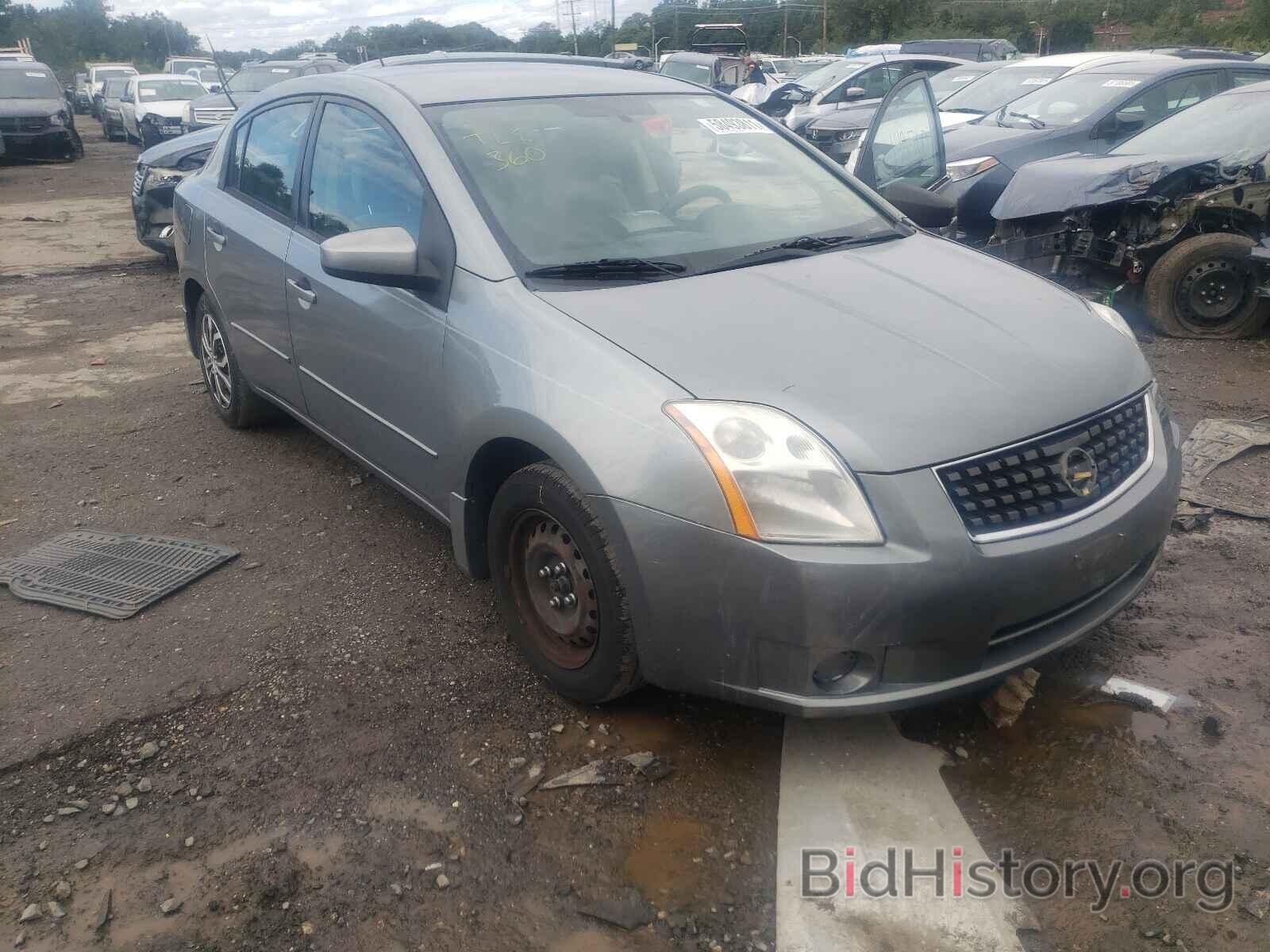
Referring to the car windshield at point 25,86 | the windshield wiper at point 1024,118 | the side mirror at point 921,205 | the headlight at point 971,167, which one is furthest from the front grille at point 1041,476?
the car windshield at point 25,86

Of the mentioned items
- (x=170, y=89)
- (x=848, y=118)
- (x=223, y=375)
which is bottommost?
(x=223, y=375)

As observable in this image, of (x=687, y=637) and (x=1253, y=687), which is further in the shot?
(x=1253, y=687)

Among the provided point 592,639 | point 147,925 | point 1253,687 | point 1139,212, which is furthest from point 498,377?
point 1139,212

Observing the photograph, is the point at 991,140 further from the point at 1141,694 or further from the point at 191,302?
the point at 1141,694

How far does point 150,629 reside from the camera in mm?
3453

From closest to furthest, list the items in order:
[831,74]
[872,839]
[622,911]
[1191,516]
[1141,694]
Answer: [622,911]
[872,839]
[1141,694]
[1191,516]
[831,74]

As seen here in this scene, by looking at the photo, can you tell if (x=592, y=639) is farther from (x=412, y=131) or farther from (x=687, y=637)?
(x=412, y=131)

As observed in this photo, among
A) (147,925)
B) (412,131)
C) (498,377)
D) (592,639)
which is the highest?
→ (412,131)

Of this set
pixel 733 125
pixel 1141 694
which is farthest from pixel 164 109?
pixel 1141 694

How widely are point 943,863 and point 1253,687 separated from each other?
1222mm

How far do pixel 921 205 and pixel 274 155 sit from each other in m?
2.73

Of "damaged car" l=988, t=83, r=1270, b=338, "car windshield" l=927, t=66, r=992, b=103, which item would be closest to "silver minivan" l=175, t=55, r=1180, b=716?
"damaged car" l=988, t=83, r=1270, b=338

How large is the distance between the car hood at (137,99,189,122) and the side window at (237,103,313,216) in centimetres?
1518

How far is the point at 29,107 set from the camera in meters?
19.2
